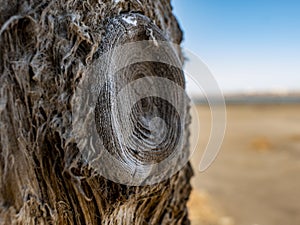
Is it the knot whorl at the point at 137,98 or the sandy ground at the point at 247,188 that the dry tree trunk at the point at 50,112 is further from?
the sandy ground at the point at 247,188

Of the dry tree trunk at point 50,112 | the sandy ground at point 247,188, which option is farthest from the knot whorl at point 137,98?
the sandy ground at point 247,188

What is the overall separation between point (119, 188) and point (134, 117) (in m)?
0.17

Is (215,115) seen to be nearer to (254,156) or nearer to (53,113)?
(53,113)

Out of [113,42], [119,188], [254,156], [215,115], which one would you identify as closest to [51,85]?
[113,42]

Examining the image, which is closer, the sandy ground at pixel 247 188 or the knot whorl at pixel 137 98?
the knot whorl at pixel 137 98

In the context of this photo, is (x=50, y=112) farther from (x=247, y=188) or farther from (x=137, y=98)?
(x=247, y=188)

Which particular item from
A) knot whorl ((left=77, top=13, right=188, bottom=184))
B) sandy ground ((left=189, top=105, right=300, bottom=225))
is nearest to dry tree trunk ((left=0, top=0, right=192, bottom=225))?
knot whorl ((left=77, top=13, right=188, bottom=184))

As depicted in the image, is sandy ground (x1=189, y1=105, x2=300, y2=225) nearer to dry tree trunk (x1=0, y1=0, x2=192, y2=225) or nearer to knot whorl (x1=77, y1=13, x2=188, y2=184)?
knot whorl (x1=77, y1=13, x2=188, y2=184)

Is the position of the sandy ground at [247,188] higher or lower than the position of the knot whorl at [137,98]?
lower

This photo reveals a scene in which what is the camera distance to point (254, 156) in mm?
8438

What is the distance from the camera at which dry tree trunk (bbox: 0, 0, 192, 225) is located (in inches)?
31.2

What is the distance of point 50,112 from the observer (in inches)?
32.0

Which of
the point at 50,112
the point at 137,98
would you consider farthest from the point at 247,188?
the point at 50,112

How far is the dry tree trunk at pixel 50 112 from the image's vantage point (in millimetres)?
793
